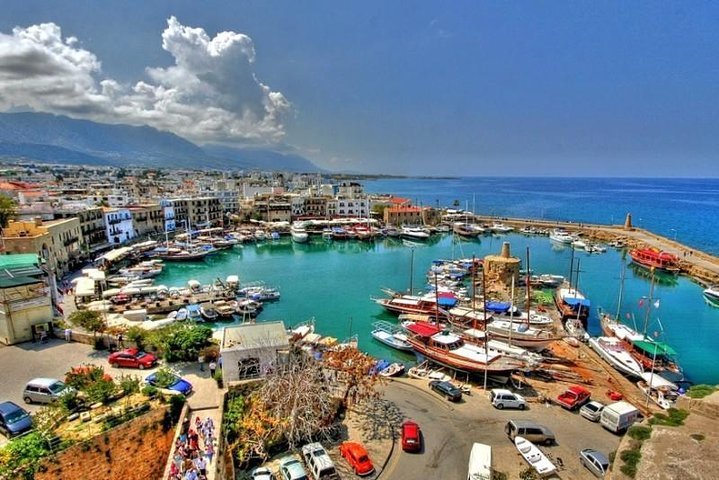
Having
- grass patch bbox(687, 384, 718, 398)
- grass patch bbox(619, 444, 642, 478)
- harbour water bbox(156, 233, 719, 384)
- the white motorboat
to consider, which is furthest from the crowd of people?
the white motorboat

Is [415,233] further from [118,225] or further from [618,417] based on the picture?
[618,417]

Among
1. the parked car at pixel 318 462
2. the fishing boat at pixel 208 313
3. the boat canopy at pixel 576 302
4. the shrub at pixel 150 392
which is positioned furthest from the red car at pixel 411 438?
the boat canopy at pixel 576 302

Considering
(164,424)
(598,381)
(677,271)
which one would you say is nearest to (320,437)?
(164,424)

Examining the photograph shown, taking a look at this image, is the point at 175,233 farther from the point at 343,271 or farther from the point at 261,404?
the point at 261,404

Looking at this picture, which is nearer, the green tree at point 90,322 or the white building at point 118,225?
the green tree at point 90,322

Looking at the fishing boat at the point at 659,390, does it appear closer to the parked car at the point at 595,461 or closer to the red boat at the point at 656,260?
the parked car at the point at 595,461

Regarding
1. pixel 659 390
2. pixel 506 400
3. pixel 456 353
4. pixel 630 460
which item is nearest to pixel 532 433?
pixel 506 400

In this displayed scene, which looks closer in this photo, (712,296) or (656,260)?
(712,296)
